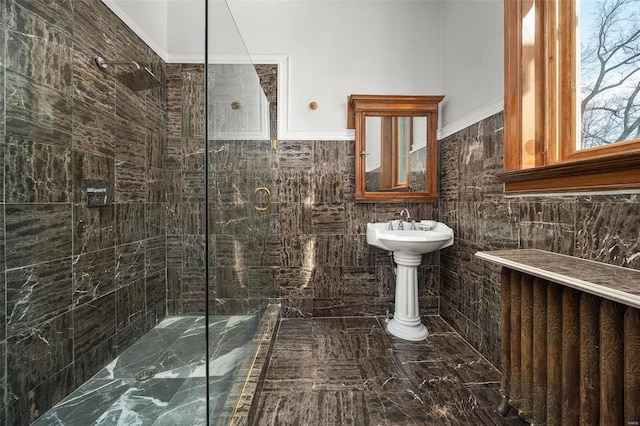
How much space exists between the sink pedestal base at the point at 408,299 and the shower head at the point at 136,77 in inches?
81.9

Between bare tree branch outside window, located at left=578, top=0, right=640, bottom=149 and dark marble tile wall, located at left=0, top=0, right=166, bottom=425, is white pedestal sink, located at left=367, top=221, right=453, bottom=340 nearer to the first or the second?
bare tree branch outside window, located at left=578, top=0, right=640, bottom=149

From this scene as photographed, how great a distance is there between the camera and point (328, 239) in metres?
2.29

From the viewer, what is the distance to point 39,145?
3.84 feet

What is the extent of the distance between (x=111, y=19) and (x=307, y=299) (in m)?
2.24

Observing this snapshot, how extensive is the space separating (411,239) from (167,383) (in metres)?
1.59

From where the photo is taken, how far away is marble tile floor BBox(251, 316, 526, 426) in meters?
1.24

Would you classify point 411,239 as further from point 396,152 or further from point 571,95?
point 571,95

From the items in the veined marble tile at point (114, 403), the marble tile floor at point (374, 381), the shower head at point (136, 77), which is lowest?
the marble tile floor at point (374, 381)

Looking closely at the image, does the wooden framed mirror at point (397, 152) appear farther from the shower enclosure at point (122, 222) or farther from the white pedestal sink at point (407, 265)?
the shower enclosure at point (122, 222)

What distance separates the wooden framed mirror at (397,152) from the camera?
7.31 ft

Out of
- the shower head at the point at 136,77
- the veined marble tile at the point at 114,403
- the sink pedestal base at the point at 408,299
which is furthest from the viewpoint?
the sink pedestal base at the point at 408,299

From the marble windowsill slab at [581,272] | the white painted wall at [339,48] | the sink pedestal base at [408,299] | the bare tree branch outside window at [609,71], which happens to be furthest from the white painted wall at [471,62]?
the sink pedestal base at [408,299]

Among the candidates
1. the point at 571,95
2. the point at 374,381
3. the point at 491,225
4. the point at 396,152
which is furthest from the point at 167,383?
the point at 571,95

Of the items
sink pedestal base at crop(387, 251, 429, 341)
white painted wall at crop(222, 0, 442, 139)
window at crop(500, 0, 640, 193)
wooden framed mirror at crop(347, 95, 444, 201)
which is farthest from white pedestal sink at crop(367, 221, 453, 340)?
white painted wall at crop(222, 0, 442, 139)
